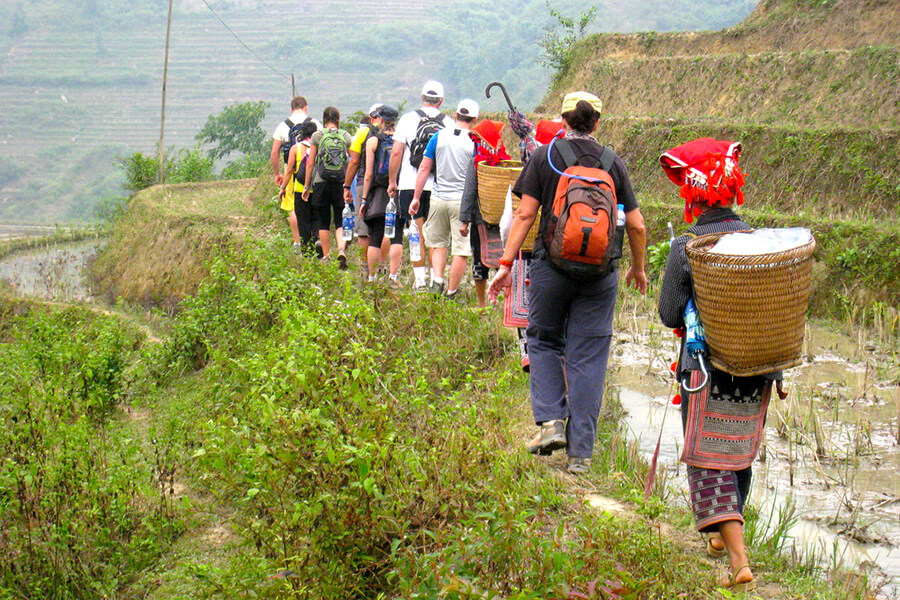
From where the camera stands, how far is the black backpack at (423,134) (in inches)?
297

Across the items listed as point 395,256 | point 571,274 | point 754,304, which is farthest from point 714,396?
point 395,256

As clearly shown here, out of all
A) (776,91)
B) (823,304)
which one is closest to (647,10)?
(776,91)

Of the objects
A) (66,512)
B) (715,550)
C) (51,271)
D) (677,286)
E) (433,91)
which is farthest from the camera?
(51,271)

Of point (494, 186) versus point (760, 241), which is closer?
point (760, 241)

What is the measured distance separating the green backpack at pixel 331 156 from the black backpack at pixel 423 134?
1434mm

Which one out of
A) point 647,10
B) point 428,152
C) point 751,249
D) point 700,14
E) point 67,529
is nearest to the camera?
point 751,249

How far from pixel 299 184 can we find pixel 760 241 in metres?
6.69

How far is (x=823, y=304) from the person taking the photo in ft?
30.8

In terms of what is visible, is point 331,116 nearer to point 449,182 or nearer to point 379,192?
point 379,192

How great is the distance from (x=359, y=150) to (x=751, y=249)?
18.5ft

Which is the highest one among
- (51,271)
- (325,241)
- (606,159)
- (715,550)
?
(606,159)

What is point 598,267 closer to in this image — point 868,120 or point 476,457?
point 476,457

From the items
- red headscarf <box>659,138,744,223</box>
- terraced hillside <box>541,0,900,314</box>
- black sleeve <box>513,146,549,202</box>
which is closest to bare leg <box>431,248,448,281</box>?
black sleeve <box>513,146,549,202</box>

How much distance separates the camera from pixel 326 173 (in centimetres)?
906
